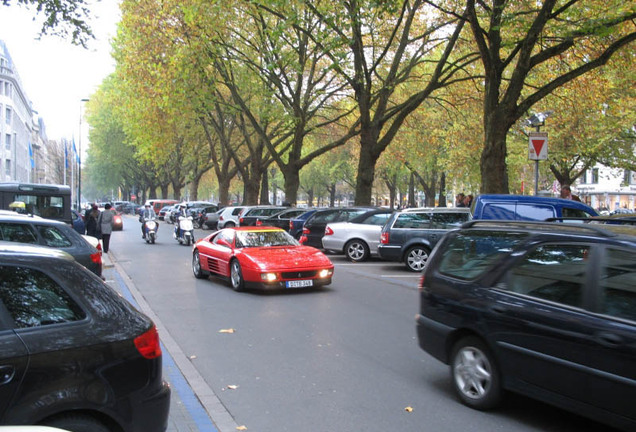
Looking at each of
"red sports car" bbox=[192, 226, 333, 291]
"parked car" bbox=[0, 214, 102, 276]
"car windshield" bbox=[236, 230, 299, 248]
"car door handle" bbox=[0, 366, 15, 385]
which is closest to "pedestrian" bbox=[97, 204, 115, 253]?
"red sports car" bbox=[192, 226, 333, 291]

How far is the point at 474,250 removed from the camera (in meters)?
5.25

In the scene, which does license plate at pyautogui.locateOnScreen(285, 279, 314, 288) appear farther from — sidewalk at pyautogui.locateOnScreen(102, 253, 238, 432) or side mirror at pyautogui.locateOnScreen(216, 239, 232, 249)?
sidewalk at pyautogui.locateOnScreen(102, 253, 238, 432)

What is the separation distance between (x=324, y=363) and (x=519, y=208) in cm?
645

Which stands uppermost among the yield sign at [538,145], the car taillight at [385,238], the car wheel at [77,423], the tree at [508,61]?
the tree at [508,61]

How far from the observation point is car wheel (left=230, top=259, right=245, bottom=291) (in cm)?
1099

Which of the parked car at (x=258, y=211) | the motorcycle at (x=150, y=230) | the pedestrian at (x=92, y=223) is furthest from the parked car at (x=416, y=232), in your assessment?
the parked car at (x=258, y=211)

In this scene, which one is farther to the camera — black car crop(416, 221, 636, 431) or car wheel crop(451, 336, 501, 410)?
car wheel crop(451, 336, 501, 410)

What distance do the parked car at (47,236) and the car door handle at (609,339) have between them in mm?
7224

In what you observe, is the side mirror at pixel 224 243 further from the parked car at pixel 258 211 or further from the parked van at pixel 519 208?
the parked car at pixel 258 211

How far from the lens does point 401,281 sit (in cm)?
1290

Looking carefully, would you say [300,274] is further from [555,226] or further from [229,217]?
[229,217]

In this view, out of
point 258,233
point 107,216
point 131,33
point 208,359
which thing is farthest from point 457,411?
point 131,33

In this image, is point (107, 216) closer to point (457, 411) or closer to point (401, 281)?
point (401, 281)

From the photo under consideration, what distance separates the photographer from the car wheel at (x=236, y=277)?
36.1 ft
